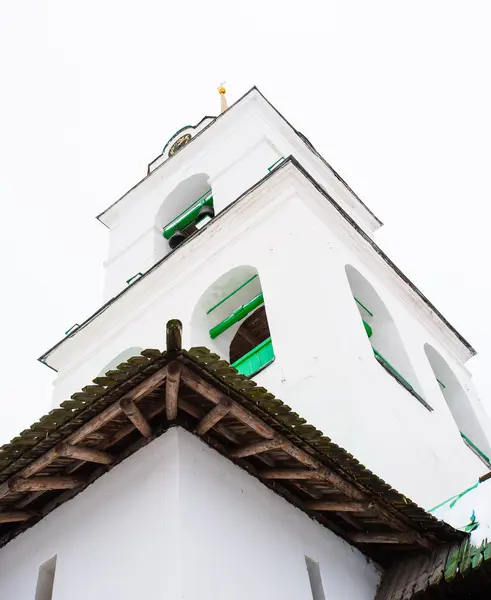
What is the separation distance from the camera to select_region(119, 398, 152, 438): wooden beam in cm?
459

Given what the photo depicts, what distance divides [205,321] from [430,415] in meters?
2.80

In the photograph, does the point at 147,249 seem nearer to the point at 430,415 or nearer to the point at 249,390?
the point at 430,415

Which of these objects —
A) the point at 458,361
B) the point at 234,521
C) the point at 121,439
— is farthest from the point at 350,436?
the point at 458,361

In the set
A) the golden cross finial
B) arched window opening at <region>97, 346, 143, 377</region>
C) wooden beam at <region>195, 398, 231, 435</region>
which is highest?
the golden cross finial

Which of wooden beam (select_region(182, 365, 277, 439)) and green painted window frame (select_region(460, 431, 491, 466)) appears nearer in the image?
wooden beam (select_region(182, 365, 277, 439))

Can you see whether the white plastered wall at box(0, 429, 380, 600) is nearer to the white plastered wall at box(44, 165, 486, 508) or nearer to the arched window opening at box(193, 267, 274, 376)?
the white plastered wall at box(44, 165, 486, 508)

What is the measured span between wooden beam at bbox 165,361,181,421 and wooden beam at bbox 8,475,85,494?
0.82 m

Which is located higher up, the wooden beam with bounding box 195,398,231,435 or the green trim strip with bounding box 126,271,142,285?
the green trim strip with bounding box 126,271,142,285

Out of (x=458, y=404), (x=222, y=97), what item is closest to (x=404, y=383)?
(x=458, y=404)

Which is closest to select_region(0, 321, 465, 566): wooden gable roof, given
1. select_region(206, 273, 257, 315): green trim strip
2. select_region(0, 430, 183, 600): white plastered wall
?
select_region(0, 430, 183, 600): white plastered wall

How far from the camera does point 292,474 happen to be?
5117 mm

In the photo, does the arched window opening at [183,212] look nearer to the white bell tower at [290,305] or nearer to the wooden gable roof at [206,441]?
the white bell tower at [290,305]

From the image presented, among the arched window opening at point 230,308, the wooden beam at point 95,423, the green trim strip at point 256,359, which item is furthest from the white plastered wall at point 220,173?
the wooden beam at point 95,423

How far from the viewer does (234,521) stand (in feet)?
16.0
